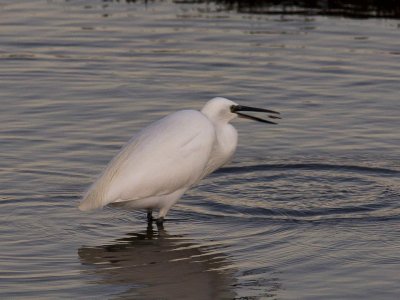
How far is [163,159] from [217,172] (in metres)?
1.96

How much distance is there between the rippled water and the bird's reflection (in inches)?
0.9

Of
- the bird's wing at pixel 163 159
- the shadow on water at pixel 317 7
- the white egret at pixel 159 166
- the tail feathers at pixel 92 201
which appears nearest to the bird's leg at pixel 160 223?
the white egret at pixel 159 166

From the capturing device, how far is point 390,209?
10516 mm

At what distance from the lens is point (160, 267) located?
913cm

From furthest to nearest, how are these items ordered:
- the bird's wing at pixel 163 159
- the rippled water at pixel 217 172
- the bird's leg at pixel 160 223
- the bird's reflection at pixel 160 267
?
1. the bird's leg at pixel 160 223
2. the bird's wing at pixel 163 159
3. the rippled water at pixel 217 172
4. the bird's reflection at pixel 160 267

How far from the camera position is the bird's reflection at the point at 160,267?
8.53m

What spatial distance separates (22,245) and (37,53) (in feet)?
24.1

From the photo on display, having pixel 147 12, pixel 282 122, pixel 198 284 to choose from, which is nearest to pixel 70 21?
pixel 147 12

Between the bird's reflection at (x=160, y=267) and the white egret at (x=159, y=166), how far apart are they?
36cm

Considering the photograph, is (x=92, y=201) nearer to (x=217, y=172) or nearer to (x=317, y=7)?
(x=217, y=172)

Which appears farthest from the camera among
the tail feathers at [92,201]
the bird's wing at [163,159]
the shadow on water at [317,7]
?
the shadow on water at [317,7]

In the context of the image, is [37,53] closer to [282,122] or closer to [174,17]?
[174,17]

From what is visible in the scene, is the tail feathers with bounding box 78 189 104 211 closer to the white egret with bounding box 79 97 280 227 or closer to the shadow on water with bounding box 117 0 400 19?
the white egret with bounding box 79 97 280 227

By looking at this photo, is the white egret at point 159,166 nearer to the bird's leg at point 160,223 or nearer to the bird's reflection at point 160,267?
the bird's leg at point 160,223
